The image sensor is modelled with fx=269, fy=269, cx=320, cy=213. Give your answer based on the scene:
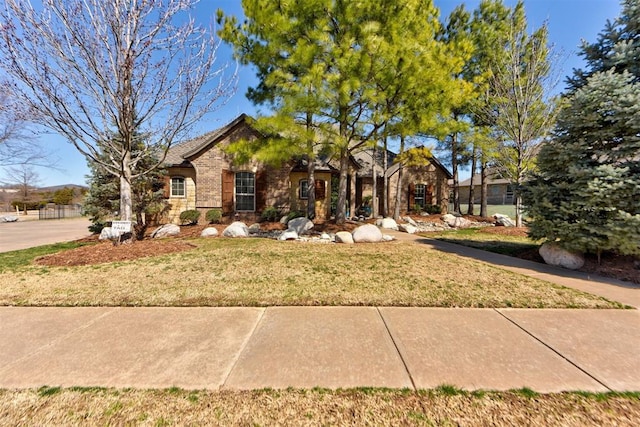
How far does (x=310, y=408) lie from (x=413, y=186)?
20307mm

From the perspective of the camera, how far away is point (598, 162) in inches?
227

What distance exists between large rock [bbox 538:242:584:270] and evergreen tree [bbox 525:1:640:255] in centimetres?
26

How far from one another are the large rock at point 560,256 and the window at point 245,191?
12.5m

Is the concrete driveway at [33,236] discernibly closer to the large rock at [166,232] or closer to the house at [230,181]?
the large rock at [166,232]

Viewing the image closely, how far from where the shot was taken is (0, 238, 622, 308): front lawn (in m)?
4.00

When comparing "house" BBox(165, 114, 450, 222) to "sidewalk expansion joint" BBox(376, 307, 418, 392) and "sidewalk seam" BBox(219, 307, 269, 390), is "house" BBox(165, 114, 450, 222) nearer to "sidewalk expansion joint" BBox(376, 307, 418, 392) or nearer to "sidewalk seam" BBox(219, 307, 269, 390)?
"sidewalk seam" BBox(219, 307, 269, 390)

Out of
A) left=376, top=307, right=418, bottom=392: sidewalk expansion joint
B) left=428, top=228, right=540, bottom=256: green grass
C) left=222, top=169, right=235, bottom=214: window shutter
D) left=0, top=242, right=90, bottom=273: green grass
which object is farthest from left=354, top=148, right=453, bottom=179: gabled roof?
left=0, top=242, right=90, bottom=273: green grass

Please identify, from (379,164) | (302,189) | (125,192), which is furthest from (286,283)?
(379,164)

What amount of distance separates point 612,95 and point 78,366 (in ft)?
30.7

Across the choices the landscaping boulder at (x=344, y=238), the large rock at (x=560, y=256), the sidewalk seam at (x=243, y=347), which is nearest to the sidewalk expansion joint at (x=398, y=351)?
the sidewalk seam at (x=243, y=347)

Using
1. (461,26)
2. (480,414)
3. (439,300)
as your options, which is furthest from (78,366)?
(461,26)

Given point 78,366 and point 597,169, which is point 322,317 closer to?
point 78,366

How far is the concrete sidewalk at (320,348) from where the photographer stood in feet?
7.46

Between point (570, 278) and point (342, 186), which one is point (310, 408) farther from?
point (342, 186)
